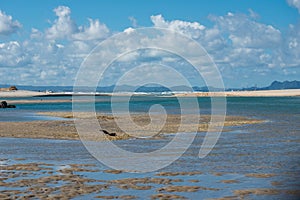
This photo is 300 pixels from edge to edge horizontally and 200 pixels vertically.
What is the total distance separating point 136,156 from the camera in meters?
23.6

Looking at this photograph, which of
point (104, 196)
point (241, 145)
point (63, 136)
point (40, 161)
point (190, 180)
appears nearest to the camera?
point (104, 196)

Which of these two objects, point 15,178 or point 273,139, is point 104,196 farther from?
point 273,139

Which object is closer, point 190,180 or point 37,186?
point 37,186

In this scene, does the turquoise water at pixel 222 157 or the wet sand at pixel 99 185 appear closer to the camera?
the wet sand at pixel 99 185

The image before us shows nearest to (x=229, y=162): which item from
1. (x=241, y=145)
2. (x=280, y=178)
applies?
(x=280, y=178)

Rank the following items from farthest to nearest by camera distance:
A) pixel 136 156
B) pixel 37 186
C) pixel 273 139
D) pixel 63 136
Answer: pixel 63 136 → pixel 273 139 → pixel 136 156 → pixel 37 186

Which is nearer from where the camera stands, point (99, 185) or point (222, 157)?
point (99, 185)

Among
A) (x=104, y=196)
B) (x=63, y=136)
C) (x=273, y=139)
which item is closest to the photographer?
(x=104, y=196)

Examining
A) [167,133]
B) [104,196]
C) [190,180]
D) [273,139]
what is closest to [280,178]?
[190,180]

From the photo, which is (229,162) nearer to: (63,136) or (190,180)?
(190,180)

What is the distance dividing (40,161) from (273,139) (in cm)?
1587

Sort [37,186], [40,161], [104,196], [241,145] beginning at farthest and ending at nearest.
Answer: [241,145] < [40,161] < [37,186] < [104,196]

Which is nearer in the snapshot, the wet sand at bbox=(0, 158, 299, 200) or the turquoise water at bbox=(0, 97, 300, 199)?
the wet sand at bbox=(0, 158, 299, 200)

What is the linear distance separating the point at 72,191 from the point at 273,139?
61.9ft
